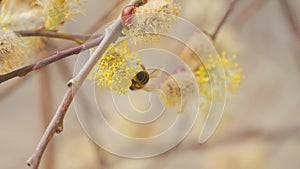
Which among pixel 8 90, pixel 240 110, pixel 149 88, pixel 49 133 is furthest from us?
pixel 240 110

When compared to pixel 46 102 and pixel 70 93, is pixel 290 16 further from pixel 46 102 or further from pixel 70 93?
pixel 70 93

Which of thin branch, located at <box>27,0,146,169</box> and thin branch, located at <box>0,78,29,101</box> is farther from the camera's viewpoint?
thin branch, located at <box>0,78,29,101</box>

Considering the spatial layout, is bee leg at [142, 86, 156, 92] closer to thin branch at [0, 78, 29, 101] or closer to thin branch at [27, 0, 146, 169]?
thin branch at [27, 0, 146, 169]

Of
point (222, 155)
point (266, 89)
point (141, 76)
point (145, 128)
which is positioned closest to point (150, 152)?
point (145, 128)

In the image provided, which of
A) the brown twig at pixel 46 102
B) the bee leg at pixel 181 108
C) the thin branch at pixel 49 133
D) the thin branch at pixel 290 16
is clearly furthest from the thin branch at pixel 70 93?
the thin branch at pixel 290 16

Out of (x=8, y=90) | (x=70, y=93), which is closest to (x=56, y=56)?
(x=70, y=93)

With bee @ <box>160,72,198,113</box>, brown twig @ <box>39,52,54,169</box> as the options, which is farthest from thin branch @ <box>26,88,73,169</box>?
brown twig @ <box>39,52,54,169</box>
